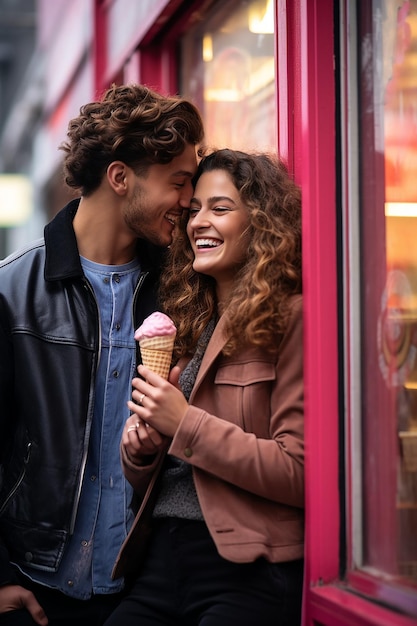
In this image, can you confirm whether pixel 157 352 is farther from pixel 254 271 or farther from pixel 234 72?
pixel 234 72

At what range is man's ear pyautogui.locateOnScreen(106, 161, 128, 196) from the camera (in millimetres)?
3436

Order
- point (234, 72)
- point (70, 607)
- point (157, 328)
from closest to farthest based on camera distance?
point (157, 328) → point (70, 607) → point (234, 72)

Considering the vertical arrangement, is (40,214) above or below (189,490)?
above

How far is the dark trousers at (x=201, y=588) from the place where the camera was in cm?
265

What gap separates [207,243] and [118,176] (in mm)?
592

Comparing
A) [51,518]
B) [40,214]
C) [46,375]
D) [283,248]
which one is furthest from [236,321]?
[40,214]

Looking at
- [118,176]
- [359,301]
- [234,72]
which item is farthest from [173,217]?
[234,72]

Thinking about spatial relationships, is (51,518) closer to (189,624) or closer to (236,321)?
(189,624)

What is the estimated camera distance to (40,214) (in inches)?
653

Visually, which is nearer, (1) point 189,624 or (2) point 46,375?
(1) point 189,624

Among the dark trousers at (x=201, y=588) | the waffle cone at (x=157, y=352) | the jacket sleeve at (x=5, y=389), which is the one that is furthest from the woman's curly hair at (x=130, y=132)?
the dark trousers at (x=201, y=588)

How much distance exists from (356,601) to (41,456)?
1.22 meters

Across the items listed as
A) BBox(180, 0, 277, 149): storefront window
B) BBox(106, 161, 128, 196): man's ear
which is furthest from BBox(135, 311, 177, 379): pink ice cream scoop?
BBox(180, 0, 277, 149): storefront window

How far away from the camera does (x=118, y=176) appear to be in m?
3.45
